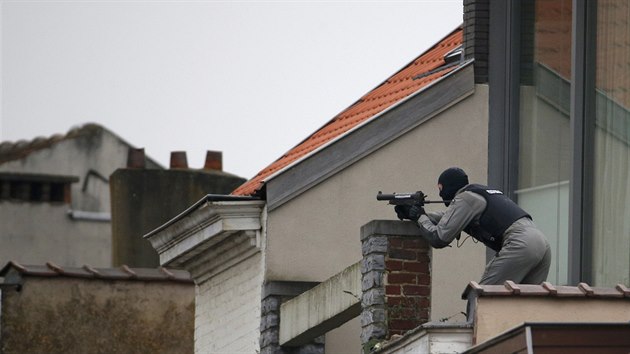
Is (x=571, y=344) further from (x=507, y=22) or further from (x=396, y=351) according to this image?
(x=507, y=22)

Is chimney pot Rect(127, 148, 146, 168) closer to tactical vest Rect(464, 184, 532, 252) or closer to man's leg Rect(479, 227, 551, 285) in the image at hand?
tactical vest Rect(464, 184, 532, 252)

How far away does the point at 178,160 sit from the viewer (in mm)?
27156

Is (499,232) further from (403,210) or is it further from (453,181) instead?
(403,210)

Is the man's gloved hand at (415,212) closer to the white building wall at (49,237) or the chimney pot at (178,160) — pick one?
the chimney pot at (178,160)

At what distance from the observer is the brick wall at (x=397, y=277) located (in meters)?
14.1

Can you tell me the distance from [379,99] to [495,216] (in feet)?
20.0

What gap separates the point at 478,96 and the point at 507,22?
0.70 meters

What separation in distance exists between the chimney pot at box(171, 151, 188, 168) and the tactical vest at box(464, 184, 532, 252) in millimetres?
14163

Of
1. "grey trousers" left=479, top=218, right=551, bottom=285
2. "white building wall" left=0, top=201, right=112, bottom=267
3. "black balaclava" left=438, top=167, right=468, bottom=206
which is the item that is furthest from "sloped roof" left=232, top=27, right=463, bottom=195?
"white building wall" left=0, top=201, right=112, bottom=267

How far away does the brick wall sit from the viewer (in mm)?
14117

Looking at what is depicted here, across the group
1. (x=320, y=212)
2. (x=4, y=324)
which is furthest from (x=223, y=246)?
(x=4, y=324)

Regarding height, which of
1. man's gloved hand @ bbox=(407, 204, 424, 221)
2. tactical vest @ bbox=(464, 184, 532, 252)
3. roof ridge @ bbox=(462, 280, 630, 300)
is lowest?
roof ridge @ bbox=(462, 280, 630, 300)

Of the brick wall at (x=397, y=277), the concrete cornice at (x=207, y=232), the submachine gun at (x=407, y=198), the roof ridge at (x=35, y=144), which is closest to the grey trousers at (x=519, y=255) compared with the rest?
the submachine gun at (x=407, y=198)

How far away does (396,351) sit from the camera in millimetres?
12977
